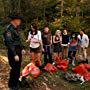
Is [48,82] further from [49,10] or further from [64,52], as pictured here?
[49,10]

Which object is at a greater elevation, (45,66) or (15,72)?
(15,72)

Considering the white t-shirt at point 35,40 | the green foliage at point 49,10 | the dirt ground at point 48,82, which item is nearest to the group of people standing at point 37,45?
the white t-shirt at point 35,40

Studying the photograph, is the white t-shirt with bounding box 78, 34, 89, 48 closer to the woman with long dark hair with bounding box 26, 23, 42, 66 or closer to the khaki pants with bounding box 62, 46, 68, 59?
the khaki pants with bounding box 62, 46, 68, 59

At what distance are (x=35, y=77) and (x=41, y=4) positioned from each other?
61.7 feet

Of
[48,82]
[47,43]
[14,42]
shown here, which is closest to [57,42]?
[47,43]

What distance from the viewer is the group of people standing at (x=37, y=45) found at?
313 inches

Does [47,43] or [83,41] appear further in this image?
[83,41]

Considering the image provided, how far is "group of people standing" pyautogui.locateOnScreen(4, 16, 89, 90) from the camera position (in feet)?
26.1

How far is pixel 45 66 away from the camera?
11398 mm

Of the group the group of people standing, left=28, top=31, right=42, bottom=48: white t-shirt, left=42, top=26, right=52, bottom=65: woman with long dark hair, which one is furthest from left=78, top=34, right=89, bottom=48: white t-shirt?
left=28, top=31, right=42, bottom=48: white t-shirt

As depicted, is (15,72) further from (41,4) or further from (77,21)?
(41,4)

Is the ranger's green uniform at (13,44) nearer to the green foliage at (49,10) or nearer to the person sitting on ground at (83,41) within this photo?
the person sitting on ground at (83,41)

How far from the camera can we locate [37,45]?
1084 centimetres

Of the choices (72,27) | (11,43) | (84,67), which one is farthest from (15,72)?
(72,27)
